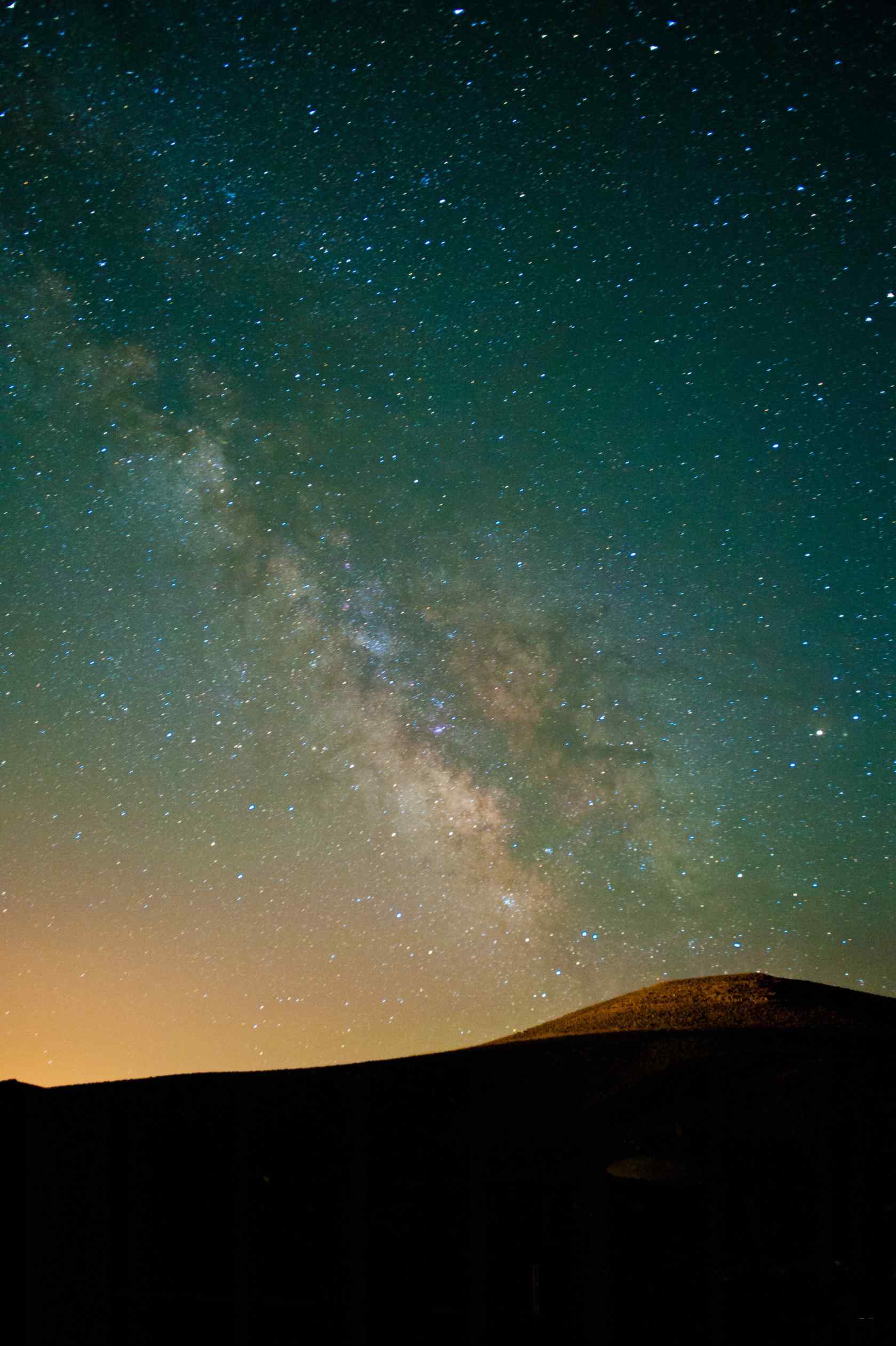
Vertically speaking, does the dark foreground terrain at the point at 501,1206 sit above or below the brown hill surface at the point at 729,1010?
below

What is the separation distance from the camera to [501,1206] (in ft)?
38.0

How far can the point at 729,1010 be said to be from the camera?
74.8 ft

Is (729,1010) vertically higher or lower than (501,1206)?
higher

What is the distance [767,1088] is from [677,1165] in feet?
14.1

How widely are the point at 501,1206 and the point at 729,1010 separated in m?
13.0

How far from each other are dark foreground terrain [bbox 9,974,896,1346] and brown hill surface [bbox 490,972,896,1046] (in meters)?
5.16

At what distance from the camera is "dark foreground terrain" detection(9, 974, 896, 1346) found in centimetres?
1013

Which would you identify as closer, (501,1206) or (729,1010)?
(501,1206)

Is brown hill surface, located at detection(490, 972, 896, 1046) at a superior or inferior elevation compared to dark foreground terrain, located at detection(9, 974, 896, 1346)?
superior

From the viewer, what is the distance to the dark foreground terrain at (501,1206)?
10133mm

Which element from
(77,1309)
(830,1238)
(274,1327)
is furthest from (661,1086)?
(77,1309)

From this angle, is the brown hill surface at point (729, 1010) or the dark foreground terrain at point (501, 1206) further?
the brown hill surface at point (729, 1010)

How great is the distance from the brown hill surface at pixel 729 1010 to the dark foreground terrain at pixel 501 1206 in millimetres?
5157

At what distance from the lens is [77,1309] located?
582 centimetres
